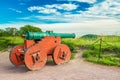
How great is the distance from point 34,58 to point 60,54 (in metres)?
1.61

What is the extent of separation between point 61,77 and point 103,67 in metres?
2.62

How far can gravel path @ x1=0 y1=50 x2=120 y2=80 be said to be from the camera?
9.88 metres

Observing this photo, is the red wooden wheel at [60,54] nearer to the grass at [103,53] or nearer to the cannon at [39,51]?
the cannon at [39,51]

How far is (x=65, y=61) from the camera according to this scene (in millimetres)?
12695

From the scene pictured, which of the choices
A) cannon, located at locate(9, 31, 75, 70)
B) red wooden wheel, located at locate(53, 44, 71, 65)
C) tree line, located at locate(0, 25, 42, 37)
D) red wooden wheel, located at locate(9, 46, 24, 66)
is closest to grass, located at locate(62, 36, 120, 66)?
red wooden wheel, located at locate(53, 44, 71, 65)

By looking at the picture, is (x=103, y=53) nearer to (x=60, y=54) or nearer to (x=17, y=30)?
(x=60, y=54)

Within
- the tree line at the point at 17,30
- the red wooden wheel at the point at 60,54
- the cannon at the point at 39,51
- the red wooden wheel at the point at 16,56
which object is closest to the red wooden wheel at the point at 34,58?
the cannon at the point at 39,51

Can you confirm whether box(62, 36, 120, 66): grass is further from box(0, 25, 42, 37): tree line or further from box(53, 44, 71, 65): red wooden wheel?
box(0, 25, 42, 37): tree line

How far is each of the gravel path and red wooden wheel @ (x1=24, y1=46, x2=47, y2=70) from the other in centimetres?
25

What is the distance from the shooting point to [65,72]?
10.8 meters

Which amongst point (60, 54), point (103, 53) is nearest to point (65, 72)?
point (60, 54)

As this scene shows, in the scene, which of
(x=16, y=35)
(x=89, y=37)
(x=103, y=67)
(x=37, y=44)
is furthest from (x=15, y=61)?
(x=16, y=35)

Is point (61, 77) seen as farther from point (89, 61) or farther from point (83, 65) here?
point (89, 61)

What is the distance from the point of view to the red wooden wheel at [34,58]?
10.9m
